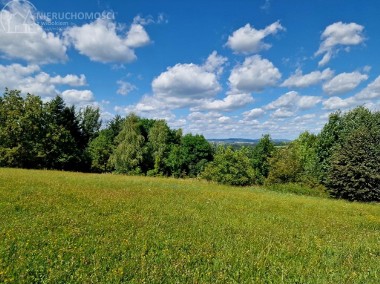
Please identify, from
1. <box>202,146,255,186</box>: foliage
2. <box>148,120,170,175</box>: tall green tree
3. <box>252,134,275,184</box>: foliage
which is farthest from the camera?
<box>252,134,275,184</box>: foliage

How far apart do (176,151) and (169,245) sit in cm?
6016

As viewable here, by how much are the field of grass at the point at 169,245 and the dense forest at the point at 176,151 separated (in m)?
20.9

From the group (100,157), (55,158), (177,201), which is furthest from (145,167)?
(177,201)

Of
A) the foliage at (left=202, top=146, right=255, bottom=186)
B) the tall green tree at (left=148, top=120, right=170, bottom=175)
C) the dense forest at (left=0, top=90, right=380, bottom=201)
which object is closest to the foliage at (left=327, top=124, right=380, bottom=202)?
the dense forest at (left=0, top=90, right=380, bottom=201)

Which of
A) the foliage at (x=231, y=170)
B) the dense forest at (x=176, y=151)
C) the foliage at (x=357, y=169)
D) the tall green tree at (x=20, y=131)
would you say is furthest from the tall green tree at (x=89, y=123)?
the foliage at (x=357, y=169)

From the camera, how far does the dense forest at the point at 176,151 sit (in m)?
31.5

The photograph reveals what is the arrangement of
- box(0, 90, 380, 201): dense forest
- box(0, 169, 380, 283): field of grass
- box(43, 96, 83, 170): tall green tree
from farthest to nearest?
box(43, 96, 83, 170): tall green tree, box(0, 90, 380, 201): dense forest, box(0, 169, 380, 283): field of grass

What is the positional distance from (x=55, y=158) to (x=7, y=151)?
8113 millimetres

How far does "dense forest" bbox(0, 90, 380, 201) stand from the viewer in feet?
103

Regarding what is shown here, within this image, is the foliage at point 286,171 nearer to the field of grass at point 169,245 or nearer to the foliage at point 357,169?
the foliage at point 357,169

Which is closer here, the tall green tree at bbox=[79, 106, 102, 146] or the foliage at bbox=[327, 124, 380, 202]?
the foliage at bbox=[327, 124, 380, 202]

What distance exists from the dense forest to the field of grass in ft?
68.6

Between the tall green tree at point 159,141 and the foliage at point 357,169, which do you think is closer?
the foliage at point 357,169

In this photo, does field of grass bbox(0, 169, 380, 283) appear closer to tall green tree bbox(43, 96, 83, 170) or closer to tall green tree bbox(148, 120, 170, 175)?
tall green tree bbox(43, 96, 83, 170)
